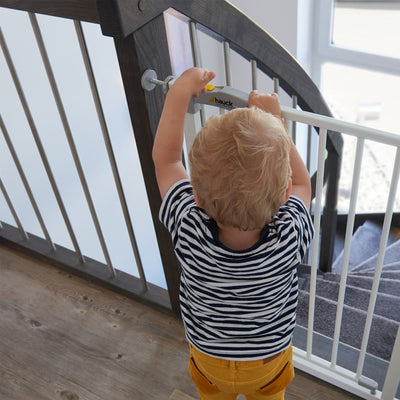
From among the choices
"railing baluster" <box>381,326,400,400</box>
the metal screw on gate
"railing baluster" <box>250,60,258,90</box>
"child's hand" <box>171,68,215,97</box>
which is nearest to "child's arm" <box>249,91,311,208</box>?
"child's hand" <box>171,68,215,97</box>

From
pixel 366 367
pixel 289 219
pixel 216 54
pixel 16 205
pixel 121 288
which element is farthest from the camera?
pixel 216 54

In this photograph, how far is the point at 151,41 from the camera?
1032 millimetres

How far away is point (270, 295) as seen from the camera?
0.93m

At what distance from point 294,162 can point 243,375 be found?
0.48 metres

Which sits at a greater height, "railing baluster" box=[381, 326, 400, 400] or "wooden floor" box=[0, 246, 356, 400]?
"railing baluster" box=[381, 326, 400, 400]

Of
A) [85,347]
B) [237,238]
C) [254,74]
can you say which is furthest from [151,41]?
[85,347]

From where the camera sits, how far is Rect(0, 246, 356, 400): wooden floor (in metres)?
1.46

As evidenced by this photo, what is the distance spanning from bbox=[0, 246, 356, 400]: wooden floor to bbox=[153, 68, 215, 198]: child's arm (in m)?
0.74

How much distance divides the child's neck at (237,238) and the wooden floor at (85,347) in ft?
2.47

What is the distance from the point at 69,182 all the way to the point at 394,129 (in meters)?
2.78

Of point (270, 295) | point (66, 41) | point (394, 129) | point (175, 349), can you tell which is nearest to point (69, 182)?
point (66, 41)

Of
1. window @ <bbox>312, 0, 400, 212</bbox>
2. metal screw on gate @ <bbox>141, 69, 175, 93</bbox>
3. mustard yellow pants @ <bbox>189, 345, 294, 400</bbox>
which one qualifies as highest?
metal screw on gate @ <bbox>141, 69, 175, 93</bbox>

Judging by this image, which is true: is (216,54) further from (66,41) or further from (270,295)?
(270,295)

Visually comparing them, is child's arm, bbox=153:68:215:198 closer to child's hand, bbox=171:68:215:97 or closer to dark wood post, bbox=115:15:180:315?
child's hand, bbox=171:68:215:97
